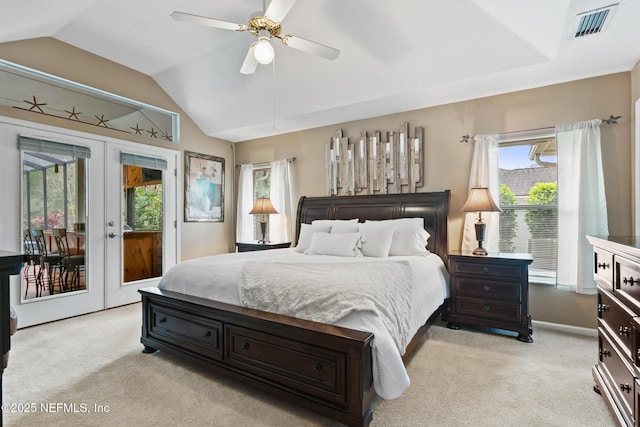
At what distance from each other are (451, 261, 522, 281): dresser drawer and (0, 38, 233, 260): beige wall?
3946mm

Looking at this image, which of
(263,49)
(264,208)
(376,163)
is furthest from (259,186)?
(263,49)

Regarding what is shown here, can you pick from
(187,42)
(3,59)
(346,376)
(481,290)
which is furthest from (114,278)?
(481,290)

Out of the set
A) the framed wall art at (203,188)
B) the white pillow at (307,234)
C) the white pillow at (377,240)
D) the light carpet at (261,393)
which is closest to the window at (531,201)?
the light carpet at (261,393)

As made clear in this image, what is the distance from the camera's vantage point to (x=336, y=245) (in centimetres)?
350

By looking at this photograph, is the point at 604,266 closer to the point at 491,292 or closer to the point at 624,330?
the point at 624,330

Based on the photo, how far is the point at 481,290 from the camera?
10.6 feet

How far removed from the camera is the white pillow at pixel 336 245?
11.3 feet

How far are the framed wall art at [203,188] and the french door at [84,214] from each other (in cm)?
29

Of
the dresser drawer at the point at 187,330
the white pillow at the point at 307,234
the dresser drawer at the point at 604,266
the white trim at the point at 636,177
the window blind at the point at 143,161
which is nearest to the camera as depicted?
the dresser drawer at the point at 604,266

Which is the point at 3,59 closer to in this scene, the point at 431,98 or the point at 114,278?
the point at 114,278

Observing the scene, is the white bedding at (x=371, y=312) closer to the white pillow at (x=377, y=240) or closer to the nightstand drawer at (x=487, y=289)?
the nightstand drawer at (x=487, y=289)

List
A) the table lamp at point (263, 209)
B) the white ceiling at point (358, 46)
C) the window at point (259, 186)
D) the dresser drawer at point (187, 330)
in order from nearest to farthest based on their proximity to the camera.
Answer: the dresser drawer at point (187, 330) < the white ceiling at point (358, 46) < the table lamp at point (263, 209) < the window at point (259, 186)

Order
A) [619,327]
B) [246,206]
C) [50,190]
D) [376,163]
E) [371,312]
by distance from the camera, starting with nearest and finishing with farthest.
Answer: [619,327], [371,312], [50,190], [376,163], [246,206]

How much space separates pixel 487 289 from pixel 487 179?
1.26m
